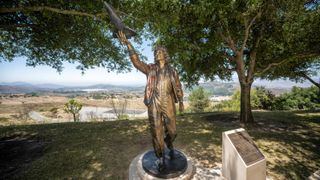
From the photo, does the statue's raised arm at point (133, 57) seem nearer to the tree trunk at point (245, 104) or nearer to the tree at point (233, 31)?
the tree at point (233, 31)

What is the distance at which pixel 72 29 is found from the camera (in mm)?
9094

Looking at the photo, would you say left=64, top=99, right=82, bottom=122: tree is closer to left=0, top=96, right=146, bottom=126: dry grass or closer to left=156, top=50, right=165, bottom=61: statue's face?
left=0, top=96, right=146, bottom=126: dry grass

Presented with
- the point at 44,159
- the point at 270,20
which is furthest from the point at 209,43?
the point at 44,159

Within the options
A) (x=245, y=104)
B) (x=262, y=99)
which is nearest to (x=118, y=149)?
(x=245, y=104)

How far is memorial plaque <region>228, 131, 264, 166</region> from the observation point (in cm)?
484

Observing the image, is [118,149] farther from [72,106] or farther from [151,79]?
[72,106]

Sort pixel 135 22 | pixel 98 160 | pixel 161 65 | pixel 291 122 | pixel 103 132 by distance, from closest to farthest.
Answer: pixel 161 65 → pixel 98 160 → pixel 135 22 → pixel 103 132 → pixel 291 122

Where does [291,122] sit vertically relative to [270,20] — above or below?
below

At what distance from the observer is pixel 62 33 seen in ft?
29.0

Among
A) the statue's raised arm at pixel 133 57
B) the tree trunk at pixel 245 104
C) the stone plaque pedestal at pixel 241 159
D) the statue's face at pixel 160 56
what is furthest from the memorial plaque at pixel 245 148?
the tree trunk at pixel 245 104

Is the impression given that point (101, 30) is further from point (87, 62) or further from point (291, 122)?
point (291, 122)

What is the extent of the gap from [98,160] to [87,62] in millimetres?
5781

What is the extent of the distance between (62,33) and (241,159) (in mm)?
8512

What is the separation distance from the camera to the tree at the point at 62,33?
295 inches
